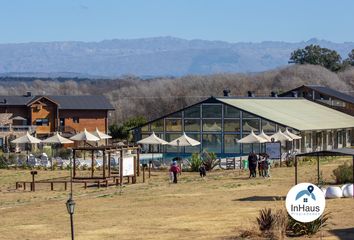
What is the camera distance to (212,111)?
59000 millimetres

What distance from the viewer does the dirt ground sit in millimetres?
24656

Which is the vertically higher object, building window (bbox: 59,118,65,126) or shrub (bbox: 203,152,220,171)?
building window (bbox: 59,118,65,126)

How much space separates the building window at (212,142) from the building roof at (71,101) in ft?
79.9

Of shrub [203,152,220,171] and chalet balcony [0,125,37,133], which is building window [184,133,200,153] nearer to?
shrub [203,152,220,171]

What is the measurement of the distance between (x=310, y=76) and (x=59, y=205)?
100407mm

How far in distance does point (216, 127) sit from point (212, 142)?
0.97 meters

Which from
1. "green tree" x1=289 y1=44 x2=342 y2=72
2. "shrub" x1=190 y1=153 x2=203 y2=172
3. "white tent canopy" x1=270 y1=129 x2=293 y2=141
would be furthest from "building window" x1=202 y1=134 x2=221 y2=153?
"green tree" x1=289 y1=44 x2=342 y2=72

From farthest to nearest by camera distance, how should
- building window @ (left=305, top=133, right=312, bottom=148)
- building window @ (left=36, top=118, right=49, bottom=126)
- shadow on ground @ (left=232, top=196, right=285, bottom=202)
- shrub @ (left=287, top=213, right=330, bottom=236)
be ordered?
1. building window @ (left=36, top=118, right=49, bottom=126)
2. building window @ (left=305, top=133, right=312, bottom=148)
3. shadow on ground @ (left=232, top=196, right=285, bottom=202)
4. shrub @ (left=287, top=213, right=330, bottom=236)

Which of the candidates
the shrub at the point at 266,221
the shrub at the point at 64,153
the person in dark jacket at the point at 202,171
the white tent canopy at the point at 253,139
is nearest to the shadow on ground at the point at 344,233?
the shrub at the point at 266,221

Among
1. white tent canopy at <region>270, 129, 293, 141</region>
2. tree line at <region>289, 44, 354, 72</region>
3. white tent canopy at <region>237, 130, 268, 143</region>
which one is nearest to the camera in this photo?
white tent canopy at <region>237, 130, 268, 143</region>

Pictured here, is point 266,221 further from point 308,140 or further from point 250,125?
point 308,140

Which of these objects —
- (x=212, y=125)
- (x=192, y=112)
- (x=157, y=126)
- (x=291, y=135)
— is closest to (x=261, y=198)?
(x=291, y=135)

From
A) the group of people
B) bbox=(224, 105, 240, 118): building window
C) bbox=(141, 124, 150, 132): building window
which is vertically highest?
bbox=(224, 105, 240, 118): building window

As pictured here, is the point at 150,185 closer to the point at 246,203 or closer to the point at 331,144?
the point at 246,203
